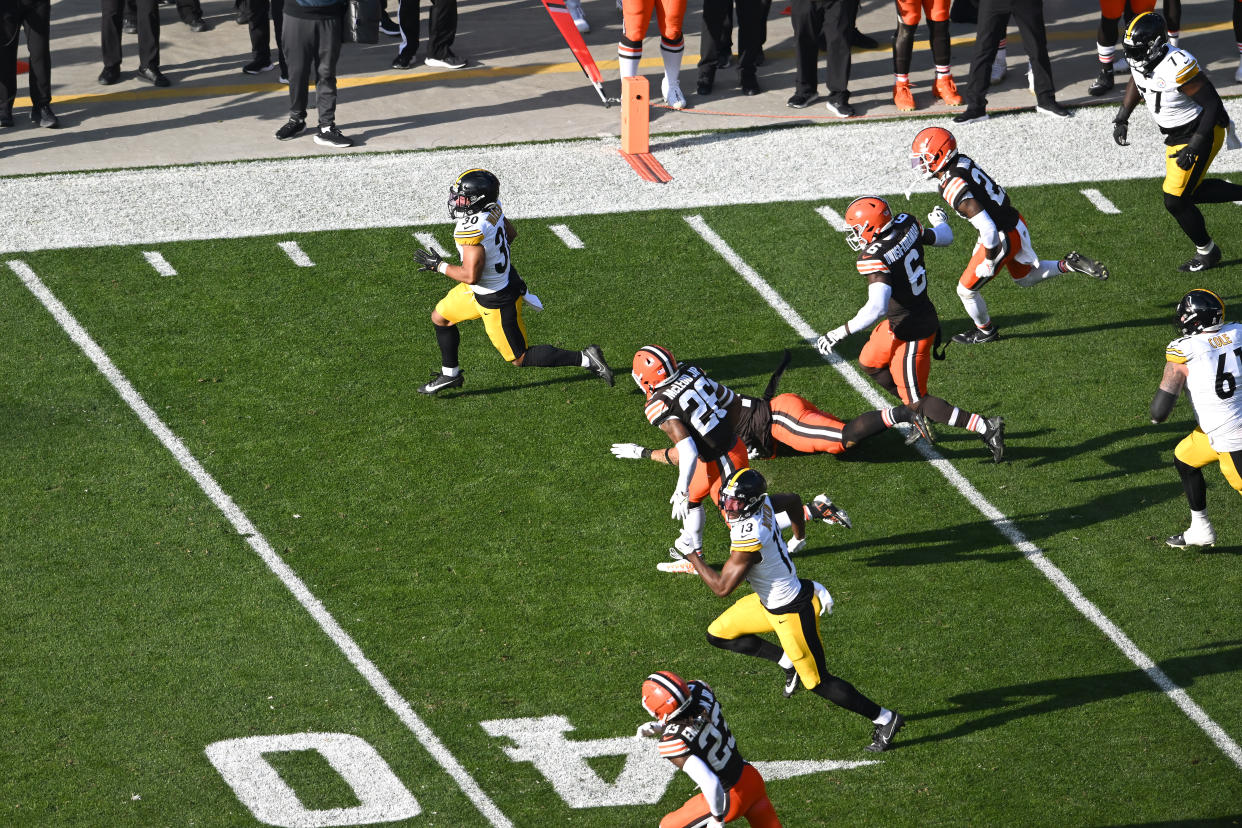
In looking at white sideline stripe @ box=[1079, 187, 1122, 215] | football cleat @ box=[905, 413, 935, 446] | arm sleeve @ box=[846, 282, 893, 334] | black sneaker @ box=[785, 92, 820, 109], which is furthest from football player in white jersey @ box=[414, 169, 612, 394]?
black sneaker @ box=[785, 92, 820, 109]

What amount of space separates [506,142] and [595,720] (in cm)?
773

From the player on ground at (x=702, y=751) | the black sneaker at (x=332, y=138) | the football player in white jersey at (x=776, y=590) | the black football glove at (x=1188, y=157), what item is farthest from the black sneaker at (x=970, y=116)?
the player on ground at (x=702, y=751)

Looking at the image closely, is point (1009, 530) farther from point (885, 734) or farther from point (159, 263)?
point (159, 263)

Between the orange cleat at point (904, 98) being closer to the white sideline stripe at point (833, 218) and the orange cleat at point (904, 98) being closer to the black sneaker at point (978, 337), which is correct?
the white sideline stripe at point (833, 218)

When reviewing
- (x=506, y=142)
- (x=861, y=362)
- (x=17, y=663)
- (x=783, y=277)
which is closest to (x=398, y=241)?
(x=506, y=142)

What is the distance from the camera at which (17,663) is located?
8.38 m

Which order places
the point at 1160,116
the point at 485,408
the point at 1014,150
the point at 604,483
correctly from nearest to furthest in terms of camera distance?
the point at 604,483
the point at 485,408
the point at 1160,116
the point at 1014,150

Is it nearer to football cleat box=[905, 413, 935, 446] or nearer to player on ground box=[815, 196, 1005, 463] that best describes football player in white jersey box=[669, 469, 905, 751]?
football cleat box=[905, 413, 935, 446]

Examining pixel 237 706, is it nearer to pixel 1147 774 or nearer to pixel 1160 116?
pixel 1147 774

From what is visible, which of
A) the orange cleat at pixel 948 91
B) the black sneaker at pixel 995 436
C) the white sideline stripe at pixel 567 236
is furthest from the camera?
the orange cleat at pixel 948 91

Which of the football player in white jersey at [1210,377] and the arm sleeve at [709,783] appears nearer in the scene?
the arm sleeve at [709,783]

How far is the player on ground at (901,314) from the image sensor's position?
9852 mm

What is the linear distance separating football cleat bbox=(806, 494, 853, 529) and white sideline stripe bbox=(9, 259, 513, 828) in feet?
8.07

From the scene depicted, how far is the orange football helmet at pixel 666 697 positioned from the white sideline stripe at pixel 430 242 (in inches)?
258
